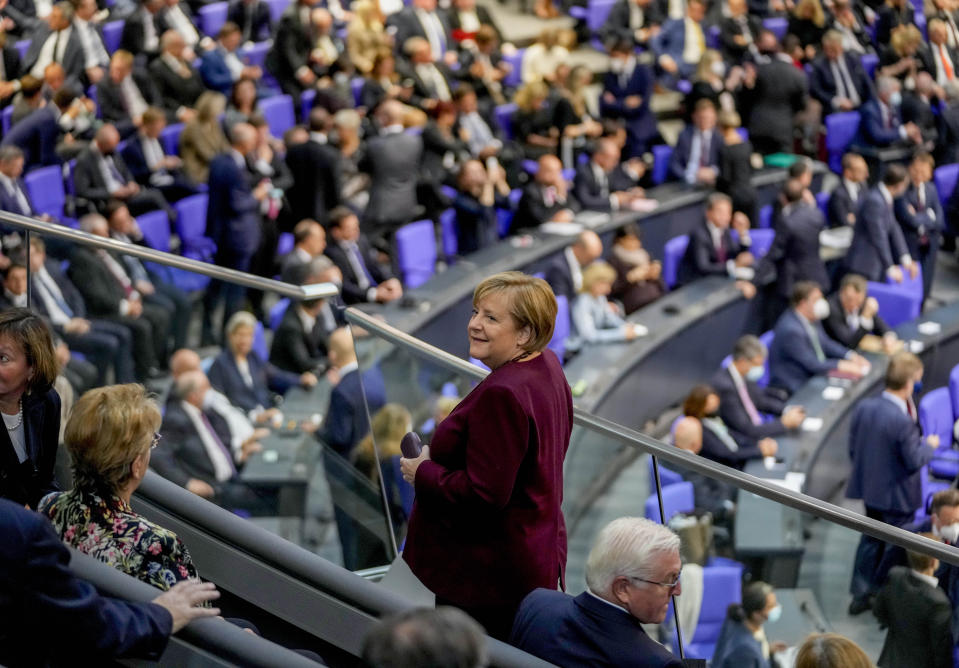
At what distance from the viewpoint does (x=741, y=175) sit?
9.71 m

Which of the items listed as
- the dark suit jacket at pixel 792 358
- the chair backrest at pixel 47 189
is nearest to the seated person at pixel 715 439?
the dark suit jacket at pixel 792 358

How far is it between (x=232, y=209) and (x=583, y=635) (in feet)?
17.5

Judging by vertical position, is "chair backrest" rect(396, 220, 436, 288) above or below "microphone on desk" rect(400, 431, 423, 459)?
below

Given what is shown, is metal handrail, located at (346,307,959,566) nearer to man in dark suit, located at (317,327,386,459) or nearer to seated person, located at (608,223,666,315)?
man in dark suit, located at (317,327,386,459)

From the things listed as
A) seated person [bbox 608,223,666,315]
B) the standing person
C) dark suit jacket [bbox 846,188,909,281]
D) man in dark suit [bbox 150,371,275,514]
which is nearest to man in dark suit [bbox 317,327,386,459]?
man in dark suit [bbox 150,371,275,514]

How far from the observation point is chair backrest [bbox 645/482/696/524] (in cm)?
389

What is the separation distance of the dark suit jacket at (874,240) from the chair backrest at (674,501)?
532cm

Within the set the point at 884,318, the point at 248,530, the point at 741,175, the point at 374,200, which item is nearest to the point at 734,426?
the point at 884,318

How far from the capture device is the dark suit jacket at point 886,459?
629cm

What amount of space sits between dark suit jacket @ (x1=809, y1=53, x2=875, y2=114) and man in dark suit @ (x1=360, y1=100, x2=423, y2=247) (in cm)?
486

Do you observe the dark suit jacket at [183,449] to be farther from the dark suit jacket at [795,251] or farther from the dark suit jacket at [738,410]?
the dark suit jacket at [795,251]

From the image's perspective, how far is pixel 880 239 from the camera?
8875 mm

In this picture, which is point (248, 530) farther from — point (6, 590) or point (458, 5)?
point (458, 5)

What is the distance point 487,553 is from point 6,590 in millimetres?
932
